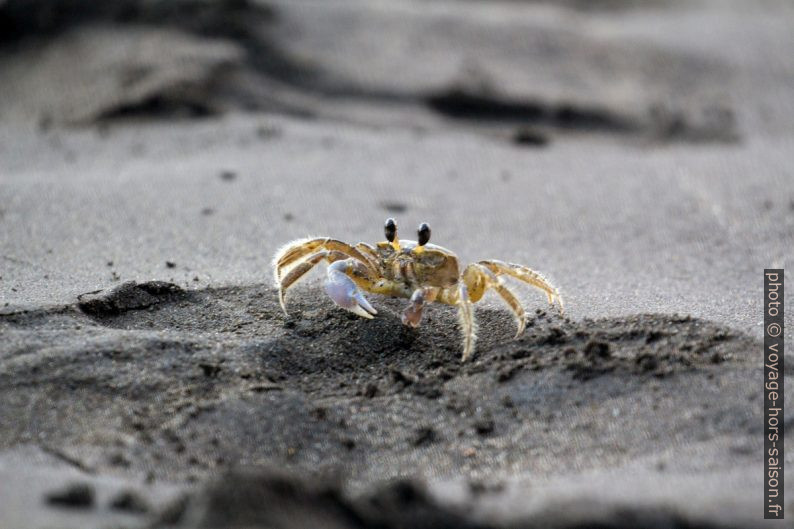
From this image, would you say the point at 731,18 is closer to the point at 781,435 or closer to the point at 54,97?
the point at 54,97

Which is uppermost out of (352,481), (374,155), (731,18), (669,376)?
(731,18)

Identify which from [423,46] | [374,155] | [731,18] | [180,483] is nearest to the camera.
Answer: [180,483]

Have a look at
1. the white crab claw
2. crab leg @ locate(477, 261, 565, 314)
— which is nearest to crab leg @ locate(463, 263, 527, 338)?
crab leg @ locate(477, 261, 565, 314)

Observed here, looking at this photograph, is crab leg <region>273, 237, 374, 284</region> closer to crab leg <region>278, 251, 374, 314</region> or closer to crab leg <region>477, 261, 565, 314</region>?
crab leg <region>278, 251, 374, 314</region>

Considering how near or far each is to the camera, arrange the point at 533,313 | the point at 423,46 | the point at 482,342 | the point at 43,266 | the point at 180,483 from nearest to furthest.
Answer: the point at 180,483 < the point at 482,342 < the point at 533,313 < the point at 43,266 < the point at 423,46

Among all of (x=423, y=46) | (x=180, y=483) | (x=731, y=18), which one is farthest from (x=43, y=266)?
(x=731, y=18)
